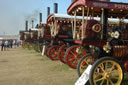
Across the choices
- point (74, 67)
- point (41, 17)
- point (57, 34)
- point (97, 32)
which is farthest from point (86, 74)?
point (41, 17)

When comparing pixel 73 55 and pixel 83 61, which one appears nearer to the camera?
pixel 83 61

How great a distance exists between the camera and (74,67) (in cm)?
586

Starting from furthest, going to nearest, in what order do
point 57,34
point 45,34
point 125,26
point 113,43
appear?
1. point 45,34
2. point 57,34
3. point 125,26
4. point 113,43

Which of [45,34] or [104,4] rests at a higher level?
[104,4]

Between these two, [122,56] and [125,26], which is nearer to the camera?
[122,56]

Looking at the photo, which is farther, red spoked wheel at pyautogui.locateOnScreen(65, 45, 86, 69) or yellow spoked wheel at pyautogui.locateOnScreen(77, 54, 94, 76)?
red spoked wheel at pyautogui.locateOnScreen(65, 45, 86, 69)

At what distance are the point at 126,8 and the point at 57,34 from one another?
3826 millimetres

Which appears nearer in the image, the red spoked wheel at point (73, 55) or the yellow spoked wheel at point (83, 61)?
the yellow spoked wheel at point (83, 61)

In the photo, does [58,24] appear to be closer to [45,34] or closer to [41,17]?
[45,34]

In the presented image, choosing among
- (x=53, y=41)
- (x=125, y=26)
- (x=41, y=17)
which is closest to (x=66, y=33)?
(x=53, y=41)

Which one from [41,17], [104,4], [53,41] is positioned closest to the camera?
[104,4]

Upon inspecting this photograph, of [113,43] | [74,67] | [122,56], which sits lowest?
[74,67]

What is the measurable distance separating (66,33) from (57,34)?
17.4 inches

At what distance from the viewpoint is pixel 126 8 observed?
12.9 feet
